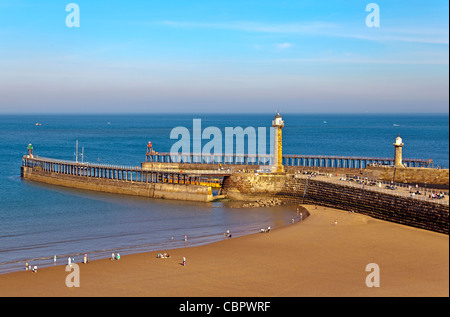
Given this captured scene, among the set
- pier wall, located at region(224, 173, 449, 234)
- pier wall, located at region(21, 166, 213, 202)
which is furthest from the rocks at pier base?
pier wall, located at region(21, 166, 213, 202)

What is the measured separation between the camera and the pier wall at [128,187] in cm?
5834

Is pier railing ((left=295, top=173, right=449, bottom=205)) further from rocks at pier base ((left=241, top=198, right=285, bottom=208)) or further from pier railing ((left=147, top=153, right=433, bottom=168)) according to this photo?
pier railing ((left=147, top=153, right=433, bottom=168))

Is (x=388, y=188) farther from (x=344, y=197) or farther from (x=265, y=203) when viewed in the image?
(x=265, y=203)

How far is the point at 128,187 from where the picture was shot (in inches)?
2499

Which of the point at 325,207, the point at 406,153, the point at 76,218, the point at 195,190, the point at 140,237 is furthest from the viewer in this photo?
the point at 406,153

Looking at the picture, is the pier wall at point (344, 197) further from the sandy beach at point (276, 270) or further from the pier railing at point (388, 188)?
the sandy beach at point (276, 270)

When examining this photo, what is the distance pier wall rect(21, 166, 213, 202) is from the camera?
58.3 meters

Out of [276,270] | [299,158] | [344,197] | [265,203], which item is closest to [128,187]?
[265,203]

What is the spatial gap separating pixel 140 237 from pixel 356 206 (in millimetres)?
19913

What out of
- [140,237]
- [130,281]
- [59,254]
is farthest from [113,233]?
[130,281]

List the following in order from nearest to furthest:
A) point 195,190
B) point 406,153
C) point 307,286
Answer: point 307,286
point 195,190
point 406,153

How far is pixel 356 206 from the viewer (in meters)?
48.3

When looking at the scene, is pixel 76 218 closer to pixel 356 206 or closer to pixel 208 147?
pixel 356 206

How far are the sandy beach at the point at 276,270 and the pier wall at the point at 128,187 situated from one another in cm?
1832
